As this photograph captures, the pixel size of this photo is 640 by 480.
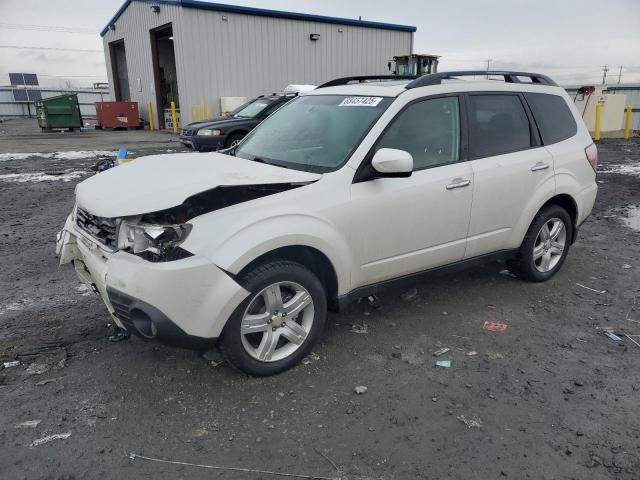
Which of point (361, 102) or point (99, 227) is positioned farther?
point (361, 102)

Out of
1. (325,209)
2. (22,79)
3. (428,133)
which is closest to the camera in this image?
(325,209)

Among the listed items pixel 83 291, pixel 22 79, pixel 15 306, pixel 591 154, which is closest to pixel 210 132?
pixel 83 291

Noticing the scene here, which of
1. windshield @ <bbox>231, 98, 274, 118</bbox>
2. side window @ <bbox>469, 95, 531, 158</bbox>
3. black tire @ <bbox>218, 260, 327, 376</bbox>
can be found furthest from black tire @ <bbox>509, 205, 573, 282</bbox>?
windshield @ <bbox>231, 98, 274, 118</bbox>

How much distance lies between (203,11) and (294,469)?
20651 mm

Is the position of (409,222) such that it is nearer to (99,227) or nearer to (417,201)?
(417,201)

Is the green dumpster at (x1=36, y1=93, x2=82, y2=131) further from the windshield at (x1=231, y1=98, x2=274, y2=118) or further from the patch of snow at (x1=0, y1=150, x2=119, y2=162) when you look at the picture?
the windshield at (x1=231, y1=98, x2=274, y2=118)

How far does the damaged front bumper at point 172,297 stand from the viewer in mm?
2635

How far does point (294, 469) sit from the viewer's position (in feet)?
7.92

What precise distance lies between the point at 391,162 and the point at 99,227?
1.88 meters

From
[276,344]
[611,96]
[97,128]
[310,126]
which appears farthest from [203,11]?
[276,344]

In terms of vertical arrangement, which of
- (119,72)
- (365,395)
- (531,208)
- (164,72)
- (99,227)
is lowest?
(365,395)

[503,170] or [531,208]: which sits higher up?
[503,170]

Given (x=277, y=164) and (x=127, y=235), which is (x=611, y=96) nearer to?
(x=277, y=164)

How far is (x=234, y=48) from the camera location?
20719 millimetres
